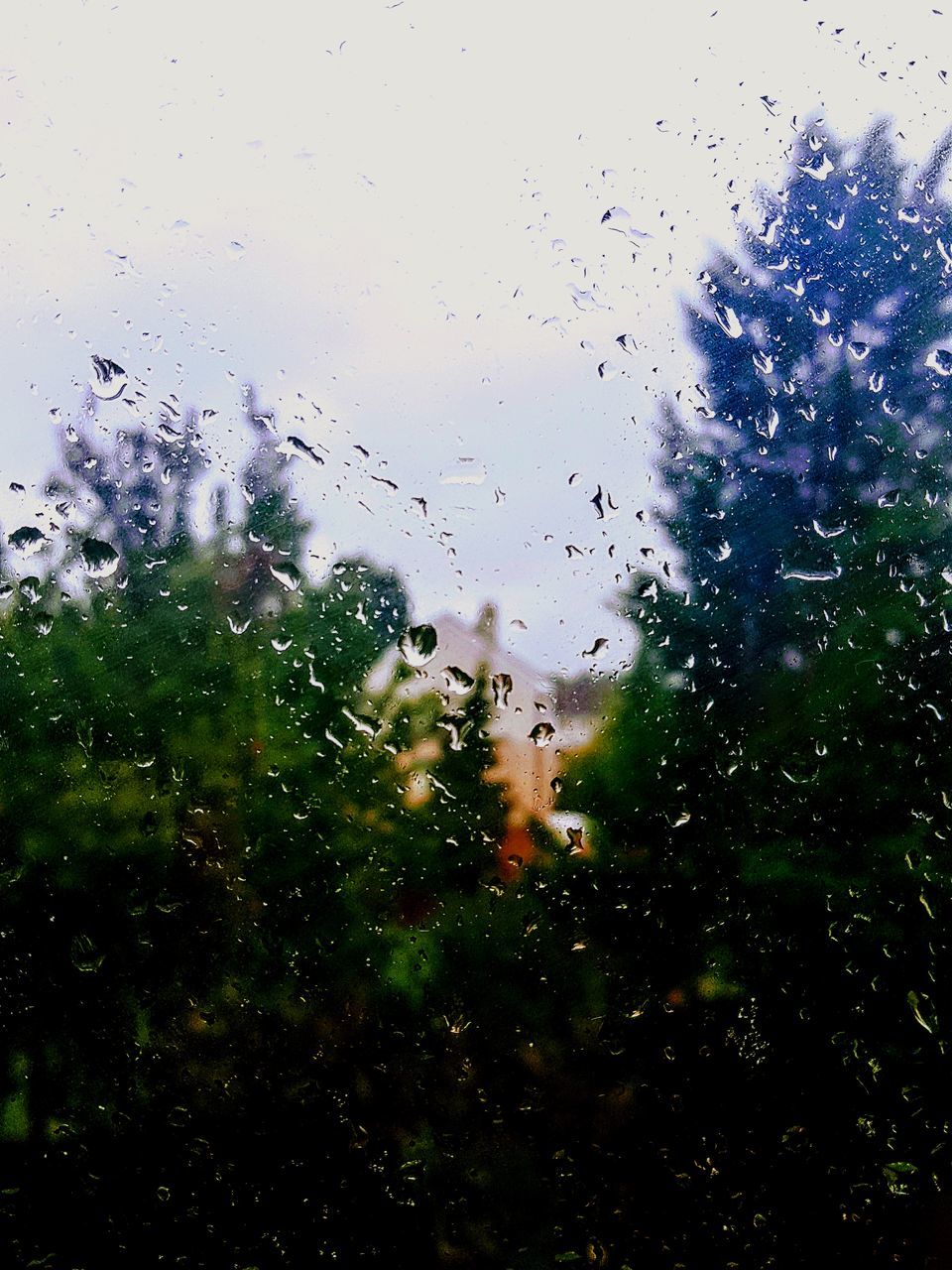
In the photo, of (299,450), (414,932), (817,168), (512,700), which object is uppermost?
(817,168)

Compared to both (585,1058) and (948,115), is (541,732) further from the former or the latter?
(948,115)

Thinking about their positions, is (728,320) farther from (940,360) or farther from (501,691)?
(501,691)

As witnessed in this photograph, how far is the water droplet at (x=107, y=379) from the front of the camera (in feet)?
3.21

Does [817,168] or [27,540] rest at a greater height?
[817,168]

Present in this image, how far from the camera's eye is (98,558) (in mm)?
972

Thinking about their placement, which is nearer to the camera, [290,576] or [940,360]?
[290,576]

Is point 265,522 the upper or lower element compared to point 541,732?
upper

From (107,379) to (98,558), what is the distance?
187 mm

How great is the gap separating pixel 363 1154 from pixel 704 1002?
0.38 metres

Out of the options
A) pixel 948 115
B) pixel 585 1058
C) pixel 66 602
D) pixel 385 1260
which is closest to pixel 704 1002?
pixel 585 1058

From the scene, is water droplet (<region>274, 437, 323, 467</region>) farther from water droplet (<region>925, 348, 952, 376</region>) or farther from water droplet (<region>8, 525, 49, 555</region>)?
water droplet (<region>925, 348, 952, 376</region>)

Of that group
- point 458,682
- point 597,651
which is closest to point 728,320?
point 597,651

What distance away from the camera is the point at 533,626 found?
98cm

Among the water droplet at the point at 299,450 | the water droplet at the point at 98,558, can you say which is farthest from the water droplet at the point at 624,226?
the water droplet at the point at 98,558
